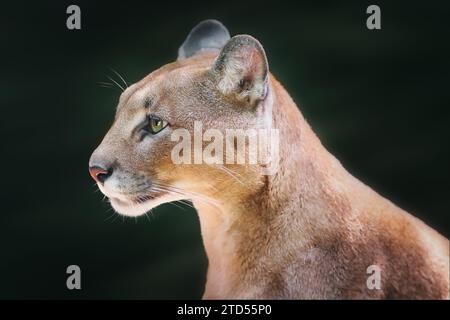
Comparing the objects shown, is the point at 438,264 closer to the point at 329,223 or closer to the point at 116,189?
the point at 329,223

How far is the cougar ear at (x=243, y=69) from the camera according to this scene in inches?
94.4

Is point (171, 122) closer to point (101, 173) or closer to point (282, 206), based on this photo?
point (101, 173)

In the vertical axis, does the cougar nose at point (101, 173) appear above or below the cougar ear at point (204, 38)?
below

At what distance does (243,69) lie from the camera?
244 centimetres

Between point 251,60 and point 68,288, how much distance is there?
60.0 inches

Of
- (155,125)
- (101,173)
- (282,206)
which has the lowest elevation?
(282,206)

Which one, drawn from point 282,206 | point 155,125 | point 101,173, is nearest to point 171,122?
point 155,125

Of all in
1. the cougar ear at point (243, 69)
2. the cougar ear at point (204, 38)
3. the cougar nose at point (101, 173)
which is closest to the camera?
the cougar ear at point (243, 69)

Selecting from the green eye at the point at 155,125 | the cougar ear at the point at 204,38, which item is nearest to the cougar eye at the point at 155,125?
the green eye at the point at 155,125

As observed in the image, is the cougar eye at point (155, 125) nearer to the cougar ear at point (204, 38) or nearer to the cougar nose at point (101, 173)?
the cougar nose at point (101, 173)

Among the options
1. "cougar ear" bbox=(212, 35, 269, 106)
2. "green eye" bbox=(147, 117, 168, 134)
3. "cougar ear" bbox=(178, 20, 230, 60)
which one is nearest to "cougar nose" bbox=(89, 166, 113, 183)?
"green eye" bbox=(147, 117, 168, 134)

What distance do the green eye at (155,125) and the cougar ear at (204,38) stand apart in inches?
20.8

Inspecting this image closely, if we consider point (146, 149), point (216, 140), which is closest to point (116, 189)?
point (146, 149)

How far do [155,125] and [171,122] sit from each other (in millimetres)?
51
